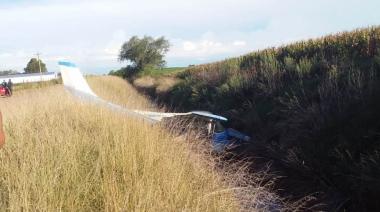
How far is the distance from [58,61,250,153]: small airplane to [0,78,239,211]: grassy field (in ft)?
6.02

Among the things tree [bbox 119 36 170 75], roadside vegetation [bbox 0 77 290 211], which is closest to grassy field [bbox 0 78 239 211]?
roadside vegetation [bbox 0 77 290 211]

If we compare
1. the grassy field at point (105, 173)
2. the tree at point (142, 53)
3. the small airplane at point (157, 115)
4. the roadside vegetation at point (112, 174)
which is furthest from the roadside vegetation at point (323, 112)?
the tree at point (142, 53)

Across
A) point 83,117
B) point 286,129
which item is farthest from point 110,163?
point 286,129

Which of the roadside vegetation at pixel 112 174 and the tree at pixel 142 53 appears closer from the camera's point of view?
the roadside vegetation at pixel 112 174

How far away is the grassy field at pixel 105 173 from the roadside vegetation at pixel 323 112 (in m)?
2.27

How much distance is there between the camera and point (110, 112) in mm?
9367

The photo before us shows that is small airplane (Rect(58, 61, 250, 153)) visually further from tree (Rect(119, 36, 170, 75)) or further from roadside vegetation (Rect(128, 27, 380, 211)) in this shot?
tree (Rect(119, 36, 170, 75))

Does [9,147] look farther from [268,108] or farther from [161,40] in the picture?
[161,40]

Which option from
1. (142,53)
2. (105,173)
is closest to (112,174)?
(105,173)

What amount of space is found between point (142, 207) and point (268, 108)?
8.91 m

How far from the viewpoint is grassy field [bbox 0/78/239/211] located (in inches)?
177

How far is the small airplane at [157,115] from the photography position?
31.5 feet

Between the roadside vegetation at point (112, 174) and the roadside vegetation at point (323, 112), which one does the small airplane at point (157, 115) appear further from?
the roadside vegetation at point (112, 174)

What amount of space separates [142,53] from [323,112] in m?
68.1
